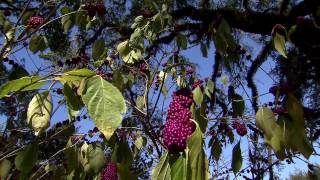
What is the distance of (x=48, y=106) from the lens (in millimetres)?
1135

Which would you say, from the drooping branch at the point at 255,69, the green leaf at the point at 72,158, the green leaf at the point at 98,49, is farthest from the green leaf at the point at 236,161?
the drooping branch at the point at 255,69

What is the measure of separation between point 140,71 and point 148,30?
212 mm

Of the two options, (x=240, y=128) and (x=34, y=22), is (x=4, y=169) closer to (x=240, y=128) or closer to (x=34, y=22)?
(x=34, y=22)

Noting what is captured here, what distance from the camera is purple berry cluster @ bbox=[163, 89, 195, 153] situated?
3.36 feet

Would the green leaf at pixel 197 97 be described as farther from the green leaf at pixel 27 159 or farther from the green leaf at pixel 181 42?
the green leaf at pixel 181 42

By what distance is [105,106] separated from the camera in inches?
31.6

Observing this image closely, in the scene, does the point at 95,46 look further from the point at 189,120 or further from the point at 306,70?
the point at 306,70

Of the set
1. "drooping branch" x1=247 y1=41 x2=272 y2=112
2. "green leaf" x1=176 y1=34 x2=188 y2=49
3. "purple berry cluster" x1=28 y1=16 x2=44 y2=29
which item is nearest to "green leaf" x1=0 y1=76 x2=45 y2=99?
"purple berry cluster" x1=28 y1=16 x2=44 y2=29

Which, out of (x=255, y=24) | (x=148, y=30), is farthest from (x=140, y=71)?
(x=255, y=24)

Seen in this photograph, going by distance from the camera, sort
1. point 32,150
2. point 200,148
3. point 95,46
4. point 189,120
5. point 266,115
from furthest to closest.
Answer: point 95,46 < point 32,150 < point 266,115 < point 189,120 < point 200,148

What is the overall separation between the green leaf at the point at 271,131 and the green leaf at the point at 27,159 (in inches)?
27.0

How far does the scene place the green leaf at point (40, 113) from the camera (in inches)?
44.2

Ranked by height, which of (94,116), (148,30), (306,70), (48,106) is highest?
(306,70)

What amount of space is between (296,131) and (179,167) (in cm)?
35
